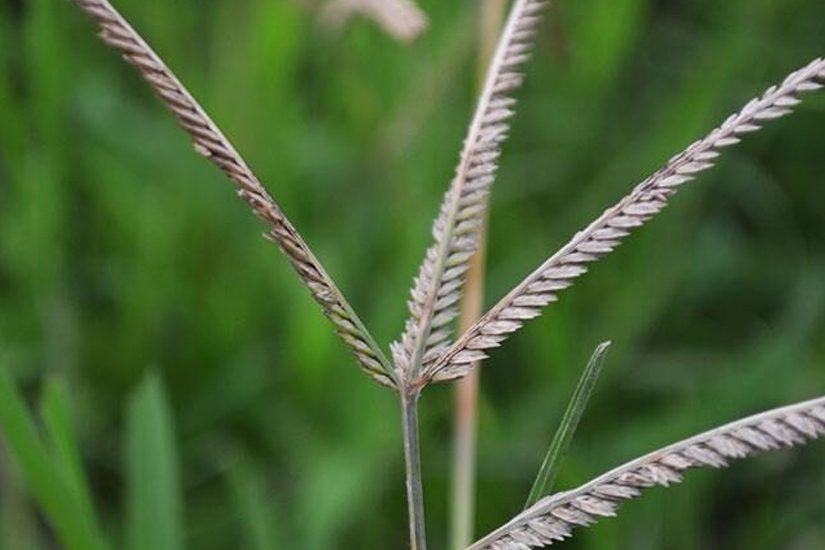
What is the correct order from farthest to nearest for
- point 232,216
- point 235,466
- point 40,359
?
1. point 232,216
2. point 40,359
3. point 235,466

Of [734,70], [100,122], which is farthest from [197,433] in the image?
[734,70]

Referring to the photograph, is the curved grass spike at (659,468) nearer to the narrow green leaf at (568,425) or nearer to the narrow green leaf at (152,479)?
the narrow green leaf at (568,425)

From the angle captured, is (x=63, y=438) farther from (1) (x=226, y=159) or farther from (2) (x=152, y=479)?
(1) (x=226, y=159)

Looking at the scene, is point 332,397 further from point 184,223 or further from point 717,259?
point 717,259

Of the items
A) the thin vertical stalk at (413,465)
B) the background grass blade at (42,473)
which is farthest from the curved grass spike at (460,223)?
the background grass blade at (42,473)

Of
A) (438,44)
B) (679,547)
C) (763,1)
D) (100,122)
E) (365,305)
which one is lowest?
(679,547)

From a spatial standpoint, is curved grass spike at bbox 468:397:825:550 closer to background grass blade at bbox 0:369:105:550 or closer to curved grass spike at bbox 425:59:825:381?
curved grass spike at bbox 425:59:825:381
